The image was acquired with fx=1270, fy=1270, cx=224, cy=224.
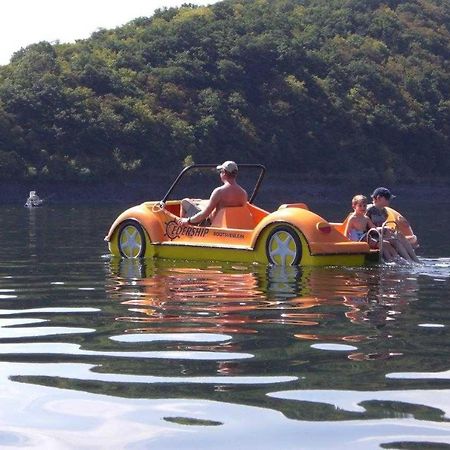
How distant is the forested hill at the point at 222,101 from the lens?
8462 centimetres

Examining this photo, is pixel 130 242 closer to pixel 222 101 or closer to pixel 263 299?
pixel 263 299

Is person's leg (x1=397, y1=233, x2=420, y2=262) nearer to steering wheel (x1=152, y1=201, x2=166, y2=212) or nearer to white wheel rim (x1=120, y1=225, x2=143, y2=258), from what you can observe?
steering wheel (x1=152, y1=201, x2=166, y2=212)

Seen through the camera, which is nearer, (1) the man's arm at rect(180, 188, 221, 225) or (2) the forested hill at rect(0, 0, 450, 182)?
(1) the man's arm at rect(180, 188, 221, 225)

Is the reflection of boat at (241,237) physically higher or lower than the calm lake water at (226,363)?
higher

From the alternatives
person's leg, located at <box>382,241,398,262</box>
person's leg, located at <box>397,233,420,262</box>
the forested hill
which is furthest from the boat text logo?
the forested hill

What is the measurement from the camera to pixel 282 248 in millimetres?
14633

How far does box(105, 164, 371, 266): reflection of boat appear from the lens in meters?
14.4

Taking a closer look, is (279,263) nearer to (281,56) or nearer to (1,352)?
(1,352)

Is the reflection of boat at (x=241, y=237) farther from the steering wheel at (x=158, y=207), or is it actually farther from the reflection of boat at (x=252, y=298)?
the reflection of boat at (x=252, y=298)

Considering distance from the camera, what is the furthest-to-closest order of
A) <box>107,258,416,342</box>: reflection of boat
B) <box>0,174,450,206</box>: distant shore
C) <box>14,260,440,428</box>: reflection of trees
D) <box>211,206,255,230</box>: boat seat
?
<box>0,174,450,206</box>: distant shore < <box>211,206,255,230</box>: boat seat < <box>107,258,416,342</box>: reflection of boat < <box>14,260,440,428</box>: reflection of trees

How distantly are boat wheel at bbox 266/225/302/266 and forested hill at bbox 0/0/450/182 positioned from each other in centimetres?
6354

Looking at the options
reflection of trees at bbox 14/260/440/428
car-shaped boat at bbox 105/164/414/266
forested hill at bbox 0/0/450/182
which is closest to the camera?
reflection of trees at bbox 14/260/440/428

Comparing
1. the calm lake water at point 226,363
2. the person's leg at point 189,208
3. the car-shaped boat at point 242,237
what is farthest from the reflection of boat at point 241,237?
the calm lake water at point 226,363

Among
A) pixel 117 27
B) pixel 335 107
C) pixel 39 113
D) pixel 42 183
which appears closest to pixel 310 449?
pixel 42 183
